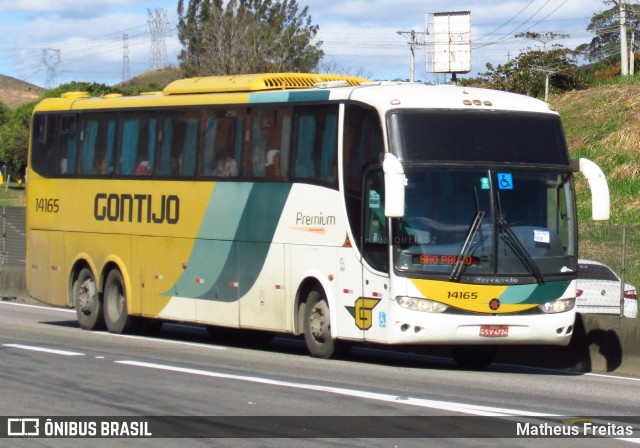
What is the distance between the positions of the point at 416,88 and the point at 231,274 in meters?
4.09

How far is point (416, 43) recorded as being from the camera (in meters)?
64.4

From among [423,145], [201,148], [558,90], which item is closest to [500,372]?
[423,145]

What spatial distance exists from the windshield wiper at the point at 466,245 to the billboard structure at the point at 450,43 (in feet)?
143

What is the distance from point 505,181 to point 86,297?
8745 mm

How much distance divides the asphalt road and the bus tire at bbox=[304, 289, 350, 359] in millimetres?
318

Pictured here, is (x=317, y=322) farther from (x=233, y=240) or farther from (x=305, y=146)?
(x=305, y=146)

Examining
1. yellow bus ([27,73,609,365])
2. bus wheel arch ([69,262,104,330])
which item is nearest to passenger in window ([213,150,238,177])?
yellow bus ([27,73,609,365])

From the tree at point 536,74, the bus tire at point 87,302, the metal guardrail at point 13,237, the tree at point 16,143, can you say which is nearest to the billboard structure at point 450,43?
the tree at point 536,74

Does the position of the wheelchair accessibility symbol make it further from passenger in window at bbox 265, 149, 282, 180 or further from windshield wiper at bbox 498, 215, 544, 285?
passenger in window at bbox 265, 149, 282, 180

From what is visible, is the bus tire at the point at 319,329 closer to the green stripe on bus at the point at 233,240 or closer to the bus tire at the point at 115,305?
the green stripe on bus at the point at 233,240

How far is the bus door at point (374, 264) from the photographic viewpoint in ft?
48.8

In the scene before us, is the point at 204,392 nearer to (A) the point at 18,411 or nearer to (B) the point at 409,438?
(A) the point at 18,411

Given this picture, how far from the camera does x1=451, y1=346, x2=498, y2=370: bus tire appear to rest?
53.0 ft

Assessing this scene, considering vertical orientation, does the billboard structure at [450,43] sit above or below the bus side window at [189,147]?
above
